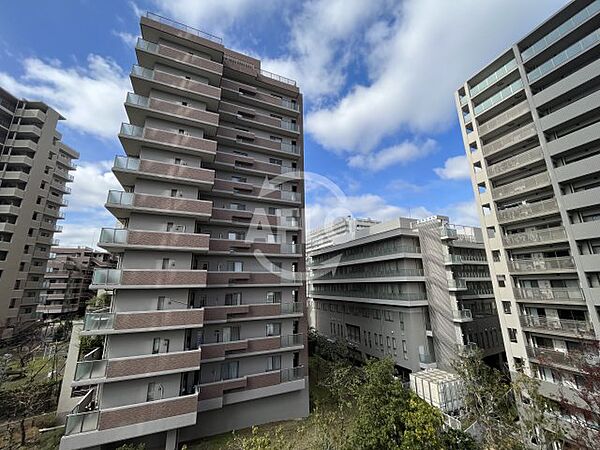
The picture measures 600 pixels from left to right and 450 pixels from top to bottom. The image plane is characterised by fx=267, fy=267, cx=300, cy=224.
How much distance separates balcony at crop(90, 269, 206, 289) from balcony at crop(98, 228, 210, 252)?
1348mm

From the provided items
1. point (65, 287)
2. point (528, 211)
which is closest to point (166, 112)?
point (528, 211)

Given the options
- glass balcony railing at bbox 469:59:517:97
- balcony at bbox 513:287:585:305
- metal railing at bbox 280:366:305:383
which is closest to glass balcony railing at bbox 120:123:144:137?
metal railing at bbox 280:366:305:383

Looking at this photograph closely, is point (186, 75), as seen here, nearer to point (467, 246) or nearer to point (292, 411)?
point (292, 411)

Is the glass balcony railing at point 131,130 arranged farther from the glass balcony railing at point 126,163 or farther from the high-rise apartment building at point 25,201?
the high-rise apartment building at point 25,201

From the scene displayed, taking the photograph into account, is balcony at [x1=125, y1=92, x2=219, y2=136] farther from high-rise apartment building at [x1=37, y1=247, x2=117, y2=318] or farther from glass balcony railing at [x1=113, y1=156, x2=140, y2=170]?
high-rise apartment building at [x1=37, y1=247, x2=117, y2=318]

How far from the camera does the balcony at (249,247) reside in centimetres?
1904

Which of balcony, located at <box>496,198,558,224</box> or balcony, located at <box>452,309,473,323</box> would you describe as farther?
balcony, located at <box>452,309,473,323</box>

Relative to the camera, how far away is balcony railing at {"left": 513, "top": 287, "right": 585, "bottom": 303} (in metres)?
16.6

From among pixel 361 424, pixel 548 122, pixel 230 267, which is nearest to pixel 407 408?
pixel 361 424

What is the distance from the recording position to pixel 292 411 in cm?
1862

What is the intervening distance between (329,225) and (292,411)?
256 ft

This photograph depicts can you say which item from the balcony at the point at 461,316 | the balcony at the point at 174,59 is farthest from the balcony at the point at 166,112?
the balcony at the point at 461,316

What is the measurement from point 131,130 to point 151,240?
710 centimetres

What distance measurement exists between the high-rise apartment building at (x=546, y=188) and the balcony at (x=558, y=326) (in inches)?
2.1
